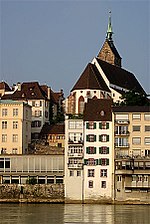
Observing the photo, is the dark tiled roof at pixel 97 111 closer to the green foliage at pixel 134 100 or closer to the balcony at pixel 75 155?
the balcony at pixel 75 155

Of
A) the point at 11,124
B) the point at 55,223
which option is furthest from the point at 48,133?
the point at 55,223

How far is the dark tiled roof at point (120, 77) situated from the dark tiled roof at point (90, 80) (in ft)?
14.3

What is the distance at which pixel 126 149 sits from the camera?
76062mm

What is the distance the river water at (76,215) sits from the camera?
52.0 meters

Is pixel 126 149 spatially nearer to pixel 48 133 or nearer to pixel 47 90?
pixel 48 133

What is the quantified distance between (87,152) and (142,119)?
26.5ft

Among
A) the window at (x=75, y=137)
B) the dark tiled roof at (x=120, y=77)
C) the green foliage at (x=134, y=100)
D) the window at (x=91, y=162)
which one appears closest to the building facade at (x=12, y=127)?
the green foliage at (x=134, y=100)

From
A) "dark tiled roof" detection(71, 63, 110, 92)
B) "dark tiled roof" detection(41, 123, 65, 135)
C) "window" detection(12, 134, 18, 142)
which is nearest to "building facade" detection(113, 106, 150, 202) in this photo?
"window" detection(12, 134, 18, 142)

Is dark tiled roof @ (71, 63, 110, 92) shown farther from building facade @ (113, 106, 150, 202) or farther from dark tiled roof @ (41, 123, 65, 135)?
building facade @ (113, 106, 150, 202)

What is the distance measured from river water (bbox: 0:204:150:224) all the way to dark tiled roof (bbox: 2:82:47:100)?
45.5 metres

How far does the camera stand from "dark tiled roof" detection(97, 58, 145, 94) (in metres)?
131

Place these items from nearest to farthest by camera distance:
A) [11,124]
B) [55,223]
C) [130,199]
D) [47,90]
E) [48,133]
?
[55,223], [130,199], [11,124], [48,133], [47,90]

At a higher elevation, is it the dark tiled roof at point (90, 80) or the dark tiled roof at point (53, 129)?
the dark tiled roof at point (90, 80)

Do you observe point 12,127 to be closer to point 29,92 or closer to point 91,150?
point 29,92
